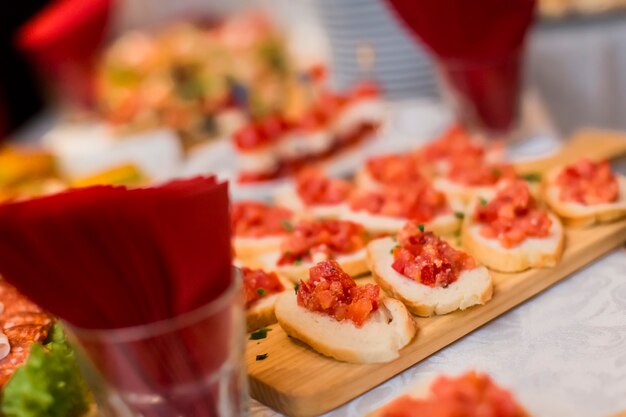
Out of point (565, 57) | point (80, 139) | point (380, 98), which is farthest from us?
point (80, 139)

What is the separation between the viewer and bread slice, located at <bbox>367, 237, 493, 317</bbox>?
1.39 m

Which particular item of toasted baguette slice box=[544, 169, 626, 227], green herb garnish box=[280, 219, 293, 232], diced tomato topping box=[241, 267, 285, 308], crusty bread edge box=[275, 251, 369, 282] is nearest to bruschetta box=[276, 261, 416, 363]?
diced tomato topping box=[241, 267, 285, 308]

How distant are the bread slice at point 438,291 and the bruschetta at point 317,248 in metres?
0.16

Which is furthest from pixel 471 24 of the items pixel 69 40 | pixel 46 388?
pixel 69 40

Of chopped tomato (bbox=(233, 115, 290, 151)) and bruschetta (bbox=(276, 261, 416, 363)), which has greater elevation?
chopped tomato (bbox=(233, 115, 290, 151))

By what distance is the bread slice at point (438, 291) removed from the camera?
4.55 ft

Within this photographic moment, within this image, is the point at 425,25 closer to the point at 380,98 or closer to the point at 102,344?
the point at 380,98

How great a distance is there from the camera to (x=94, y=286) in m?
1.05

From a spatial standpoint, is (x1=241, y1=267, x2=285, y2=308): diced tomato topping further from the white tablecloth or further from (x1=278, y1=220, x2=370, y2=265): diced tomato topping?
the white tablecloth

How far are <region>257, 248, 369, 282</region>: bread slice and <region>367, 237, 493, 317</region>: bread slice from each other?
0.38ft

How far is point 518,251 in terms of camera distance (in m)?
1.52

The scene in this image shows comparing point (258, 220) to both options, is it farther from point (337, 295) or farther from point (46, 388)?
point (46, 388)

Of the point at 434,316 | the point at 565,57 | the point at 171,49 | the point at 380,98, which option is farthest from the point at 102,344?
the point at 171,49

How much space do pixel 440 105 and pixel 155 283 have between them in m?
1.94
